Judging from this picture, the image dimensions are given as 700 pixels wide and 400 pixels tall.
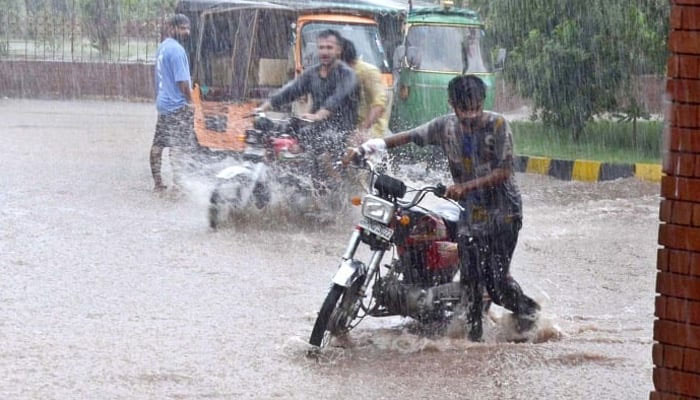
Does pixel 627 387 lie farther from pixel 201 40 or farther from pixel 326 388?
pixel 201 40

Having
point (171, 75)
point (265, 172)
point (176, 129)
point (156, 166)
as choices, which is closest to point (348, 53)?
point (265, 172)

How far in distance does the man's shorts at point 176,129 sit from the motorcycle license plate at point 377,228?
622cm

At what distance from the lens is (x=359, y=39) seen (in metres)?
15.3

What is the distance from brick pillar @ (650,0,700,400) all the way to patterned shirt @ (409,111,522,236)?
2.41 meters

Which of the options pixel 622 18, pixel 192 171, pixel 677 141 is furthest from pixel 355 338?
pixel 622 18

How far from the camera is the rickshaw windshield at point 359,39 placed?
48.8 ft

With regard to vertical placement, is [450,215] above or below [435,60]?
below

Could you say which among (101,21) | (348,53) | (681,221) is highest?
(101,21)

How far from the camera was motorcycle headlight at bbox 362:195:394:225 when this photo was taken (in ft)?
18.2

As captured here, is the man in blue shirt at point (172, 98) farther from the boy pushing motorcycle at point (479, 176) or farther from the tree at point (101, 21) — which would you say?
the tree at point (101, 21)

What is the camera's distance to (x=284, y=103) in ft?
30.4

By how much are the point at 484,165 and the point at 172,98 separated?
625 centimetres

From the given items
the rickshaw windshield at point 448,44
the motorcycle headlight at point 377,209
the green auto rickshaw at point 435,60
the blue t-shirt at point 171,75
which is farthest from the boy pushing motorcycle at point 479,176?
the rickshaw windshield at point 448,44

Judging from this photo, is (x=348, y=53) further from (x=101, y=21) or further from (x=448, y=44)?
(x=101, y=21)
